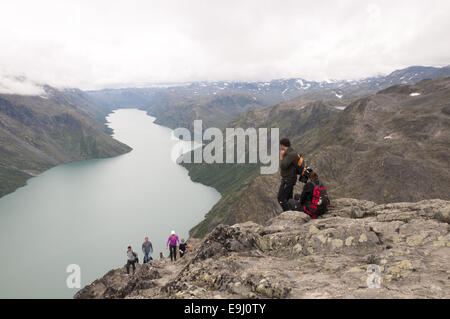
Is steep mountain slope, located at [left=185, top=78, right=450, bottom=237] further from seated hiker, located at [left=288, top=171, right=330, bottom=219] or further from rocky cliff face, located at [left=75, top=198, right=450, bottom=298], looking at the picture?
rocky cliff face, located at [left=75, top=198, right=450, bottom=298]

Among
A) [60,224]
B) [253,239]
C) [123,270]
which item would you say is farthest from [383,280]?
[60,224]

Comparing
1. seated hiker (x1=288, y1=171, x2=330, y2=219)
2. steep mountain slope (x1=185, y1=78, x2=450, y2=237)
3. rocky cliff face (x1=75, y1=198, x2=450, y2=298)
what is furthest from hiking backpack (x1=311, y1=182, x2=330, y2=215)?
steep mountain slope (x1=185, y1=78, x2=450, y2=237)

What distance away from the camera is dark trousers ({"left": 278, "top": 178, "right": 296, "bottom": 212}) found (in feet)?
58.3

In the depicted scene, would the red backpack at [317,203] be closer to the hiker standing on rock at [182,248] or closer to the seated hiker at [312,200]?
the seated hiker at [312,200]

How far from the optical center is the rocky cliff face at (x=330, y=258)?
10086 millimetres

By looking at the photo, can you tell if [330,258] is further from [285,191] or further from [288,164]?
[288,164]

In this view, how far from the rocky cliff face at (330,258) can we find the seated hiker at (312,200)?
0.62 metres

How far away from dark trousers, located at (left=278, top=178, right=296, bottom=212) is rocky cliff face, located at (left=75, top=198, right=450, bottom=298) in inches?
35.6

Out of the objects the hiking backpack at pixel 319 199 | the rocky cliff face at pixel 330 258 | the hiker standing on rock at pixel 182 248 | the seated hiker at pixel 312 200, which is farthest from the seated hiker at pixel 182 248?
the hiking backpack at pixel 319 199

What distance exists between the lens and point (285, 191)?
18.6m

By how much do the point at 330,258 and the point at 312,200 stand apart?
18.4ft

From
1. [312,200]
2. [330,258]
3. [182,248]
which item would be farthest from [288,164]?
[182,248]
